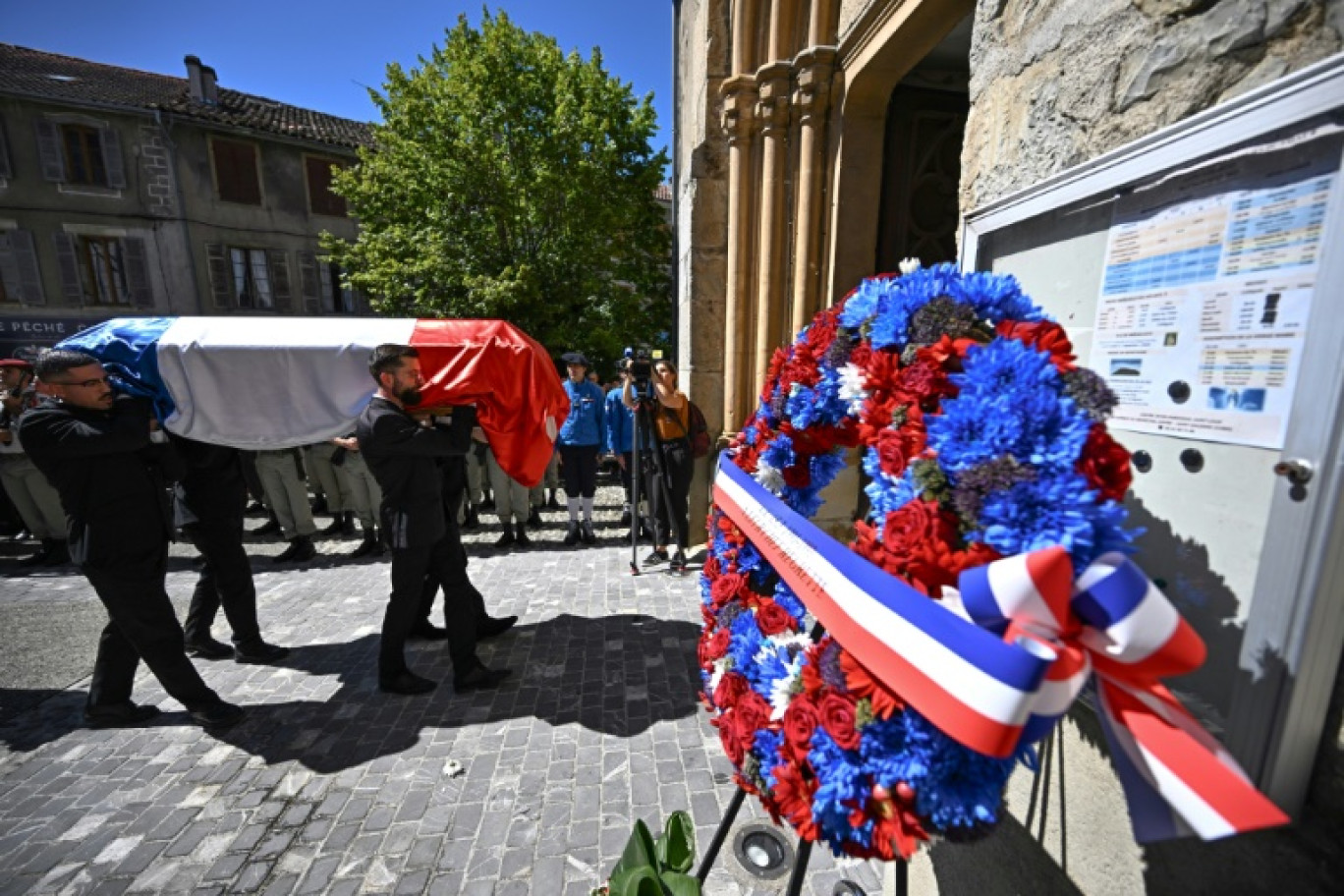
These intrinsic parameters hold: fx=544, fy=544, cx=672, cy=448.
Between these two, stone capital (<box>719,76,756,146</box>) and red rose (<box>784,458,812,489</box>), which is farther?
stone capital (<box>719,76,756,146</box>)

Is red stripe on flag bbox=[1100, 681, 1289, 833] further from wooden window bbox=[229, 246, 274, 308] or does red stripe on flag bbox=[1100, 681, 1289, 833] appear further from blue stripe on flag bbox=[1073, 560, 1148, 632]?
wooden window bbox=[229, 246, 274, 308]

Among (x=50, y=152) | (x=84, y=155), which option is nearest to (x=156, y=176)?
(x=84, y=155)

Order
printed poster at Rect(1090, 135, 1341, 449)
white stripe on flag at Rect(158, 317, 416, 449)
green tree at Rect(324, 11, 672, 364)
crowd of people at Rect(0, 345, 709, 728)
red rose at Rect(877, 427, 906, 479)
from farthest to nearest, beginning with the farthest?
green tree at Rect(324, 11, 672, 364) → white stripe on flag at Rect(158, 317, 416, 449) → crowd of people at Rect(0, 345, 709, 728) → red rose at Rect(877, 427, 906, 479) → printed poster at Rect(1090, 135, 1341, 449)

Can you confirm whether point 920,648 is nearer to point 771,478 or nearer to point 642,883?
point 771,478

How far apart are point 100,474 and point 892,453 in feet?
12.9

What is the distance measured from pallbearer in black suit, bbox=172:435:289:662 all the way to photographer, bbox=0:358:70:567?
12.1ft

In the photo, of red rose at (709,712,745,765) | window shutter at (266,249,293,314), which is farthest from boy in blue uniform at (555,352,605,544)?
window shutter at (266,249,293,314)

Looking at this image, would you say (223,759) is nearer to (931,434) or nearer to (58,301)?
(931,434)

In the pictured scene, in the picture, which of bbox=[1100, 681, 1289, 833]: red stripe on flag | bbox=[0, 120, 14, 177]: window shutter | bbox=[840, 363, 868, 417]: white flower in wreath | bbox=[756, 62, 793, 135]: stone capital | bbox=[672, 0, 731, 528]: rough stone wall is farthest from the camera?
bbox=[0, 120, 14, 177]: window shutter

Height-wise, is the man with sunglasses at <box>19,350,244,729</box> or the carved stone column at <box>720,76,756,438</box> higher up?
the carved stone column at <box>720,76,756,438</box>

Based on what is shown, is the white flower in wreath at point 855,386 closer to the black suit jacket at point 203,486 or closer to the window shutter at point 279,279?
the black suit jacket at point 203,486

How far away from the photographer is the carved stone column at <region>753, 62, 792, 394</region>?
16.8 ft

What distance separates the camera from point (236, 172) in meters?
16.8

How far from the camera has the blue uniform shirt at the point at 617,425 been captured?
693 centimetres
